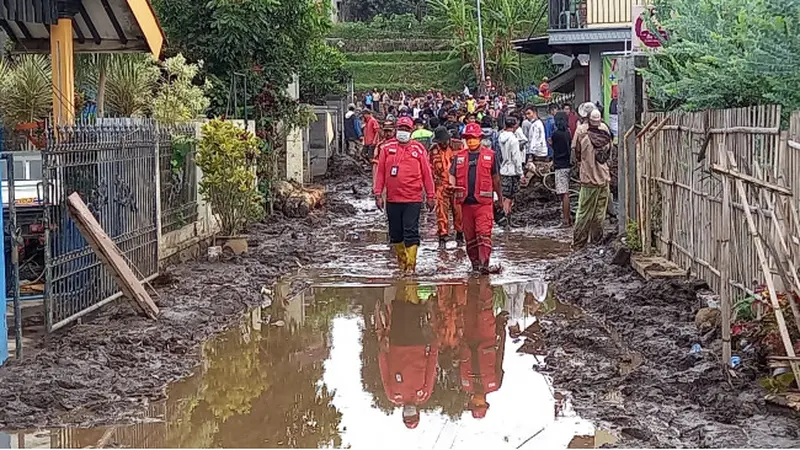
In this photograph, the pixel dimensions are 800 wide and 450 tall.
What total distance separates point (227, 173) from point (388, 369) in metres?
5.74

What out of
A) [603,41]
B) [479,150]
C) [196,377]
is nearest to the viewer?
[196,377]

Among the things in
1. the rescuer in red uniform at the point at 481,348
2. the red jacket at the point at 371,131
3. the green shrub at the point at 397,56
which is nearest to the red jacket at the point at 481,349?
the rescuer in red uniform at the point at 481,348

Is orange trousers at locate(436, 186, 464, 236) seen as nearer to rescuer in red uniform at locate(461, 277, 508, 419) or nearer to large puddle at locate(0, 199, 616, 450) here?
large puddle at locate(0, 199, 616, 450)

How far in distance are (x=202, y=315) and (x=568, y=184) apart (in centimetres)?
942

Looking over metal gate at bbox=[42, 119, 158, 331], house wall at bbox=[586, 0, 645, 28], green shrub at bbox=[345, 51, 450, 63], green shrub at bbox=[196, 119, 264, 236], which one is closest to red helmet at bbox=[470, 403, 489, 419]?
metal gate at bbox=[42, 119, 158, 331]

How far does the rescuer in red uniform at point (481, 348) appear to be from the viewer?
26.6ft

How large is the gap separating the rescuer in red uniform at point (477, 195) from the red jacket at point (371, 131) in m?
15.1

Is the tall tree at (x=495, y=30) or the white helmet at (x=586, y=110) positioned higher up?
the tall tree at (x=495, y=30)

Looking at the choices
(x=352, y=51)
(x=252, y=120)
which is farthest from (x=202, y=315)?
(x=352, y=51)

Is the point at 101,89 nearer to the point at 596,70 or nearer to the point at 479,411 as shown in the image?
the point at 479,411

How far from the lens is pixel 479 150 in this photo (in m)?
13.3

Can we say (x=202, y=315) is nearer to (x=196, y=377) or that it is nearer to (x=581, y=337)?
(x=196, y=377)

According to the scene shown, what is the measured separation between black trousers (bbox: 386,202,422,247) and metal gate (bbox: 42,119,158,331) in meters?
2.98

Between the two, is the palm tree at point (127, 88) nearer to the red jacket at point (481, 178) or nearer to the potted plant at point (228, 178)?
the potted plant at point (228, 178)
